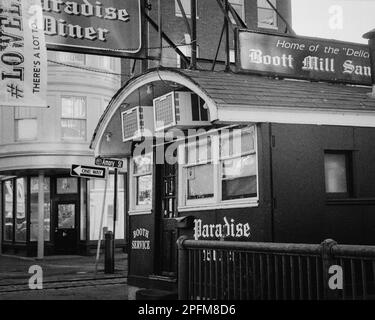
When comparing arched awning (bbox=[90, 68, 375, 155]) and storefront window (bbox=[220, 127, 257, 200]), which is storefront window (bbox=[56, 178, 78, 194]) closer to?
arched awning (bbox=[90, 68, 375, 155])

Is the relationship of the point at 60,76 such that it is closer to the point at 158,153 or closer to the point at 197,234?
the point at 158,153

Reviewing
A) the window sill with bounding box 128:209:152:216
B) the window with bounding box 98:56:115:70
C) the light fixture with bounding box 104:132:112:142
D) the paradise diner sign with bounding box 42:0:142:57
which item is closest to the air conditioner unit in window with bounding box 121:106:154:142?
the light fixture with bounding box 104:132:112:142

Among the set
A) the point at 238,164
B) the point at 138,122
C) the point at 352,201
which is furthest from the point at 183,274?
the point at 138,122

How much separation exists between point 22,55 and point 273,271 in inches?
221

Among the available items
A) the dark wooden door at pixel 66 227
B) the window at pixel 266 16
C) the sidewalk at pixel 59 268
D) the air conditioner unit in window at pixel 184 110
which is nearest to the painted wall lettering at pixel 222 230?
the air conditioner unit in window at pixel 184 110

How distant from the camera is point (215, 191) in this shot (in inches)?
340

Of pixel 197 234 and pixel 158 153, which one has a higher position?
pixel 158 153

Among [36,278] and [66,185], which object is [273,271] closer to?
[36,278]

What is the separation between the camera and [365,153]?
8.11m

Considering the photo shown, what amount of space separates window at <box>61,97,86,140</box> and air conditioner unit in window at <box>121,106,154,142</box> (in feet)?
44.2

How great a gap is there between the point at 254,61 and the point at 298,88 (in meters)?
0.91

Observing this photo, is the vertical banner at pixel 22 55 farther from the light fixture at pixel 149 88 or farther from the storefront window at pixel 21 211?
the storefront window at pixel 21 211

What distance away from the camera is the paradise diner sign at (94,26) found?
372 inches
